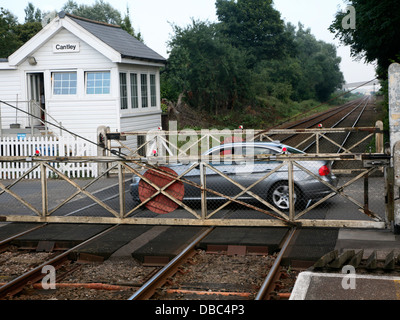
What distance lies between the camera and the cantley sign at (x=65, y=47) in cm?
2317

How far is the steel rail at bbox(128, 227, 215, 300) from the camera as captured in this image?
7266mm

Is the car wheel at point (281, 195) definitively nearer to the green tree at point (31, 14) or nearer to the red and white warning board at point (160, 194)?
the red and white warning board at point (160, 194)

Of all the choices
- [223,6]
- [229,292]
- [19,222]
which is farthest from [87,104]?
[223,6]

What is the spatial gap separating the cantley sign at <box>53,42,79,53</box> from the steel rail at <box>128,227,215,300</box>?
591 inches

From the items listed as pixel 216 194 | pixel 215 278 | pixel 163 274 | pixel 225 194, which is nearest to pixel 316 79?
pixel 225 194

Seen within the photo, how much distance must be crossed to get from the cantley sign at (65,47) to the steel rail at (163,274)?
49.3 ft

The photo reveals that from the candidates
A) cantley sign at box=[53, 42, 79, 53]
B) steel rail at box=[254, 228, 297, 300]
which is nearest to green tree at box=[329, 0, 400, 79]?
cantley sign at box=[53, 42, 79, 53]

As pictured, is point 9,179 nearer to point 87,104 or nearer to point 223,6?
point 87,104

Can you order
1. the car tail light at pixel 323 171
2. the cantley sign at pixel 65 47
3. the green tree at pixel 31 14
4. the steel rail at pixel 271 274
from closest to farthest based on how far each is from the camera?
the steel rail at pixel 271 274 < the car tail light at pixel 323 171 < the cantley sign at pixel 65 47 < the green tree at pixel 31 14

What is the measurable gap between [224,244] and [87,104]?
14911 mm

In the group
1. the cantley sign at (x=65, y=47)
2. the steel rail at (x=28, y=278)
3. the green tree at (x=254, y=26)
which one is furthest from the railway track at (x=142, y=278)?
the green tree at (x=254, y=26)

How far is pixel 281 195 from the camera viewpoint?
1248 centimetres

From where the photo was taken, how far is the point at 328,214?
1199 centimetres

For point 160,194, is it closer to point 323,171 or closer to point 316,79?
point 323,171
